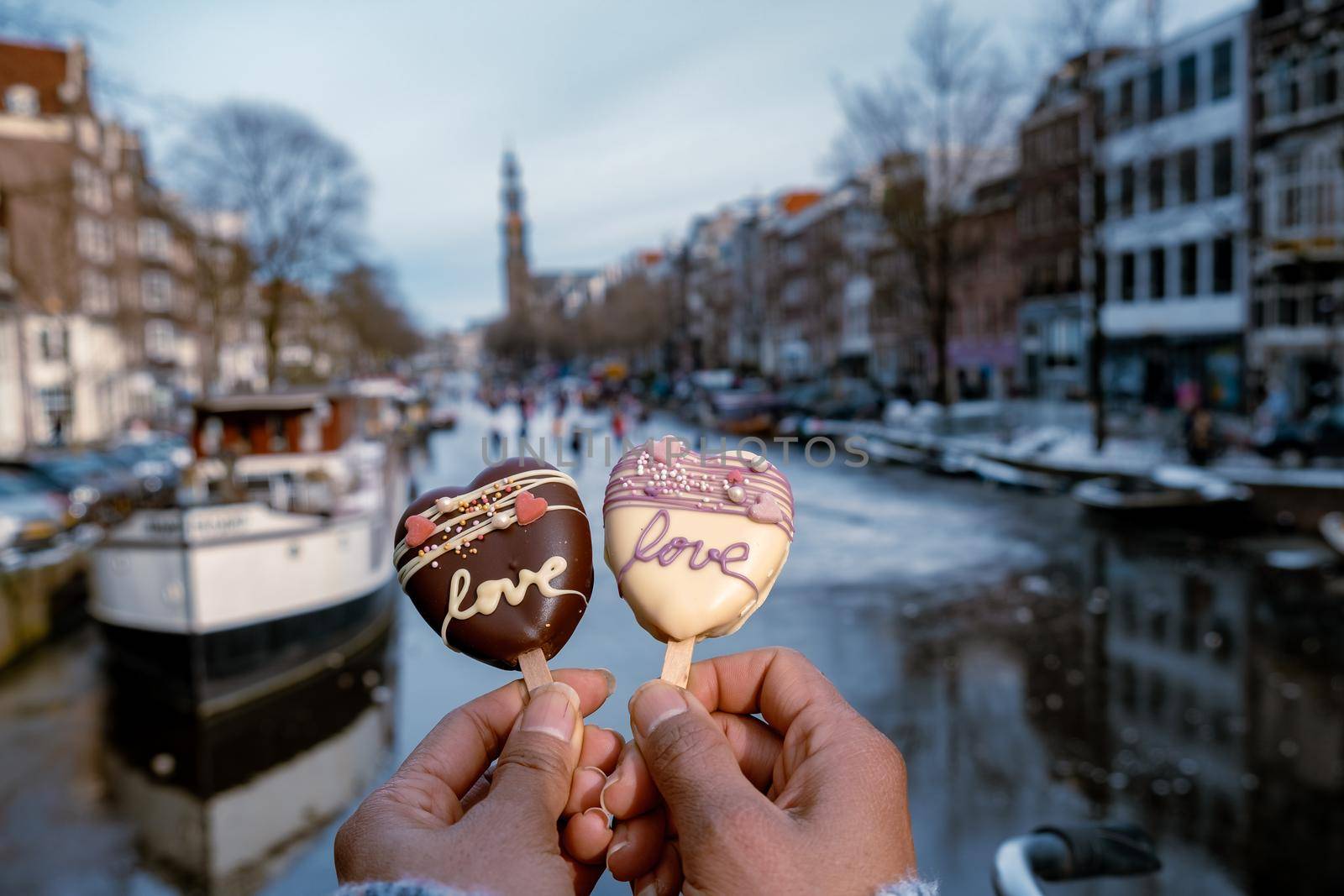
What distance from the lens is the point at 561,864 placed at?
4.89 ft

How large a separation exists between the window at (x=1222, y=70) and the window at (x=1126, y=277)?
6.33 metres

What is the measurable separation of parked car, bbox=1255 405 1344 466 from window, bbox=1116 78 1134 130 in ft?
36.7

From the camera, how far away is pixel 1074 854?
499 cm

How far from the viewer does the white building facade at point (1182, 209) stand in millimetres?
33125

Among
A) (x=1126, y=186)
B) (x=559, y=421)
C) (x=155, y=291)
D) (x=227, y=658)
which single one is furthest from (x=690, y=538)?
(x=155, y=291)

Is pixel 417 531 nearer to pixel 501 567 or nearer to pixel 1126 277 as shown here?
pixel 501 567

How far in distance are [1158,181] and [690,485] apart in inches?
1267

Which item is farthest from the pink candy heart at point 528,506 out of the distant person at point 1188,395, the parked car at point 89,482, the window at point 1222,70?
the window at point 1222,70

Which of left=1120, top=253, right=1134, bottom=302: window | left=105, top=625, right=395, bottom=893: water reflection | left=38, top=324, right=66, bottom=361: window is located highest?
left=1120, top=253, right=1134, bottom=302: window

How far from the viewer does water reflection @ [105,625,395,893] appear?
1145cm

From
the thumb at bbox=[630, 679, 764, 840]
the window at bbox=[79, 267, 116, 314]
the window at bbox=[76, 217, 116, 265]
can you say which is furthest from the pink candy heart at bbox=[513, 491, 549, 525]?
the window at bbox=[79, 267, 116, 314]

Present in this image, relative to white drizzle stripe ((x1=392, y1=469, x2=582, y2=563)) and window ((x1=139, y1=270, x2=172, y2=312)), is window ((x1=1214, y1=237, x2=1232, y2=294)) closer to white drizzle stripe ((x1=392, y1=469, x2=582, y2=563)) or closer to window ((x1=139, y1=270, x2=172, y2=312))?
white drizzle stripe ((x1=392, y1=469, x2=582, y2=563))

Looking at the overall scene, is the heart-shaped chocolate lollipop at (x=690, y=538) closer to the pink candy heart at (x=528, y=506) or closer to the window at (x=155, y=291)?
the pink candy heart at (x=528, y=506)

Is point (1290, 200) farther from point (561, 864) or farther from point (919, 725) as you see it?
point (561, 864)
